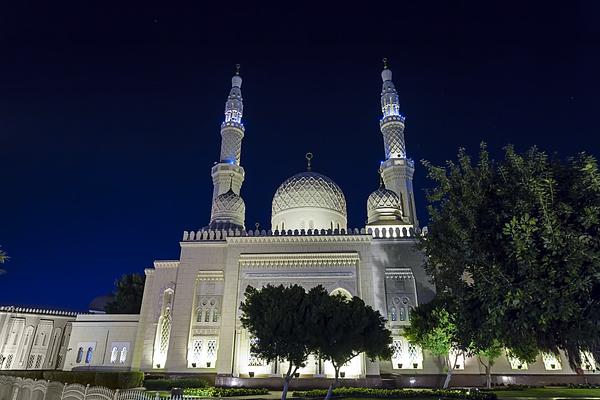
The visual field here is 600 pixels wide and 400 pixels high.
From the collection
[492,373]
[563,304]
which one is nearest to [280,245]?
[492,373]

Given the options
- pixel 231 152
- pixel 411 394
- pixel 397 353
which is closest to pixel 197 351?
pixel 397 353

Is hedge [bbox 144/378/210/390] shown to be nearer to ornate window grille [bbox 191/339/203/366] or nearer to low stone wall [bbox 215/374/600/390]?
low stone wall [bbox 215/374/600/390]

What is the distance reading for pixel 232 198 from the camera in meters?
26.3

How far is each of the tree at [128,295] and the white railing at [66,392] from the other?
2292 cm

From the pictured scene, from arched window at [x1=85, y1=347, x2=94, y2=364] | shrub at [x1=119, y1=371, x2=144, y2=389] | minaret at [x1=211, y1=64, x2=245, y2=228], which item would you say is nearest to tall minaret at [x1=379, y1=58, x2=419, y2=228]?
minaret at [x1=211, y1=64, x2=245, y2=228]

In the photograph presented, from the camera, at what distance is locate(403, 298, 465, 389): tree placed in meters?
16.3

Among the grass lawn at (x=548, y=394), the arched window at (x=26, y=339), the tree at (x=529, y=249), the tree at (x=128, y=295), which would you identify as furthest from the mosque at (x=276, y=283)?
the tree at (x=529, y=249)

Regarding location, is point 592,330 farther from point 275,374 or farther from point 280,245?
point 280,245

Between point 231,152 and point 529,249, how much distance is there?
24053 mm

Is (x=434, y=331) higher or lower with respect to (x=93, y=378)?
higher

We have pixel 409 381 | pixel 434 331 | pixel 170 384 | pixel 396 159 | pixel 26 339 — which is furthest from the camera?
pixel 26 339

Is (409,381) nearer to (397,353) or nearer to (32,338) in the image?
(397,353)

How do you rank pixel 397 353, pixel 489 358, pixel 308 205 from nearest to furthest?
pixel 489 358, pixel 397 353, pixel 308 205

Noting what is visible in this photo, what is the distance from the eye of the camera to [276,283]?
20.8 meters
